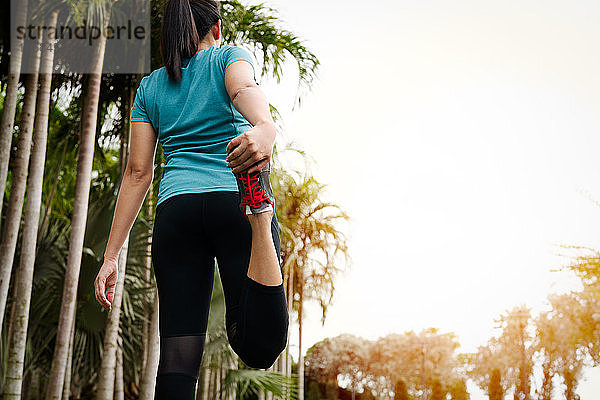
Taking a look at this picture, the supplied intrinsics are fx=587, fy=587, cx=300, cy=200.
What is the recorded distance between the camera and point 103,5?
536 centimetres

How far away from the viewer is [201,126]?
1.21 metres

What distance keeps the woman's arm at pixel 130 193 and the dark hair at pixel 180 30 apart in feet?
0.54

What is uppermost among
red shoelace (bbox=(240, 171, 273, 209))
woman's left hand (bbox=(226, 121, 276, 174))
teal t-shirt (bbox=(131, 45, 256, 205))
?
teal t-shirt (bbox=(131, 45, 256, 205))

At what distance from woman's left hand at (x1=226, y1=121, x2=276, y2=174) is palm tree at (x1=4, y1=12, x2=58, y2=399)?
460 cm

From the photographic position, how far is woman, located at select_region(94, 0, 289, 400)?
1.11 metres

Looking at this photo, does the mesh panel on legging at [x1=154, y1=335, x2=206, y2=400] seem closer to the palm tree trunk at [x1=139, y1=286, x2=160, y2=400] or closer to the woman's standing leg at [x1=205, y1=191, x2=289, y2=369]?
the woman's standing leg at [x1=205, y1=191, x2=289, y2=369]

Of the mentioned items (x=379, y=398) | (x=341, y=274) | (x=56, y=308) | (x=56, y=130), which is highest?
(x=56, y=130)

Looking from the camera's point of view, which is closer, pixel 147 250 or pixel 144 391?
pixel 144 391

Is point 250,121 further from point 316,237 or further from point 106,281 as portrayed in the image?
point 316,237

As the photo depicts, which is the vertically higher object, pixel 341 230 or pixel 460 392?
pixel 341 230

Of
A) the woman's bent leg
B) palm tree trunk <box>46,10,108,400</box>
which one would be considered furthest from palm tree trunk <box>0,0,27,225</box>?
the woman's bent leg

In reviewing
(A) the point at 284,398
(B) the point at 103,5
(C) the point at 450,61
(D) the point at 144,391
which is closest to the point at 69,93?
(B) the point at 103,5

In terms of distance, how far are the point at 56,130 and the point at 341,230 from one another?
23.3 feet

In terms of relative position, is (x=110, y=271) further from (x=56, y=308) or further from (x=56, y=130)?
(x=56, y=130)
